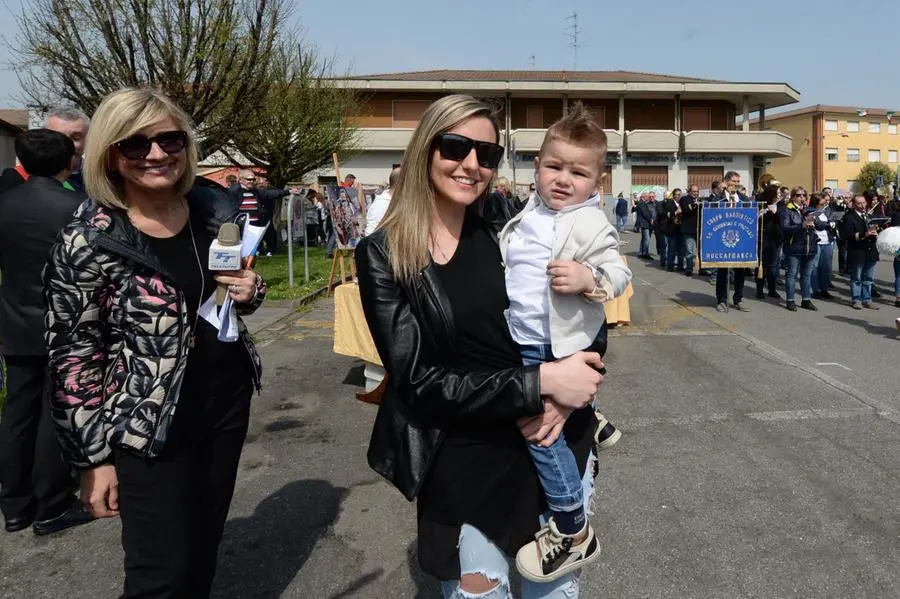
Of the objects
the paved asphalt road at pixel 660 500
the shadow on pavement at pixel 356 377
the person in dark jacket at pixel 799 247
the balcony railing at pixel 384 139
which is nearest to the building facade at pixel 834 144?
the balcony railing at pixel 384 139

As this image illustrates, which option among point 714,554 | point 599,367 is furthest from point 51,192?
point 714,554

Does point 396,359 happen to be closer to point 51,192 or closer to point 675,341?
point 51,192

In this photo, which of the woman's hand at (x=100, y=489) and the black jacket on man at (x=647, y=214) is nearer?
the woman's hand at (x=100, y=489)

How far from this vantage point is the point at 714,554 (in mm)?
3143

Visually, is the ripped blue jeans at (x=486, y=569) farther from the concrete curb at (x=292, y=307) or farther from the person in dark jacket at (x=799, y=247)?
the person in dark jacket at (x=799, y=247)

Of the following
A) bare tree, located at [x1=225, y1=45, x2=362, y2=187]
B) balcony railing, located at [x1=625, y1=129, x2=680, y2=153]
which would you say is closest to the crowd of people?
bare tree, located at [x1=225, y1=45, x2=362, y2=187]

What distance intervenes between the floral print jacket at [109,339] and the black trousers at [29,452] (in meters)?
2.07

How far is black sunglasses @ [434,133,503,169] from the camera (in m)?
1.74

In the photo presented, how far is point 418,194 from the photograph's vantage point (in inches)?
69.6

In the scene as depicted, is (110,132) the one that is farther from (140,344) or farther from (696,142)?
(696,142)

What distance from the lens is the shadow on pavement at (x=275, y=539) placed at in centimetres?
300

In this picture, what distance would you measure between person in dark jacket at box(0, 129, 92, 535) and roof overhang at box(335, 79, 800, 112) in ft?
110

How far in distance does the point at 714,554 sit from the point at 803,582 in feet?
1.28

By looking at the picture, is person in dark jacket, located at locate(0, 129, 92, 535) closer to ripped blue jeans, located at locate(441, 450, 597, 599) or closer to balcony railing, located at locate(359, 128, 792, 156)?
ripped blue jeans, located at locate(441, 450, 597, 599)
